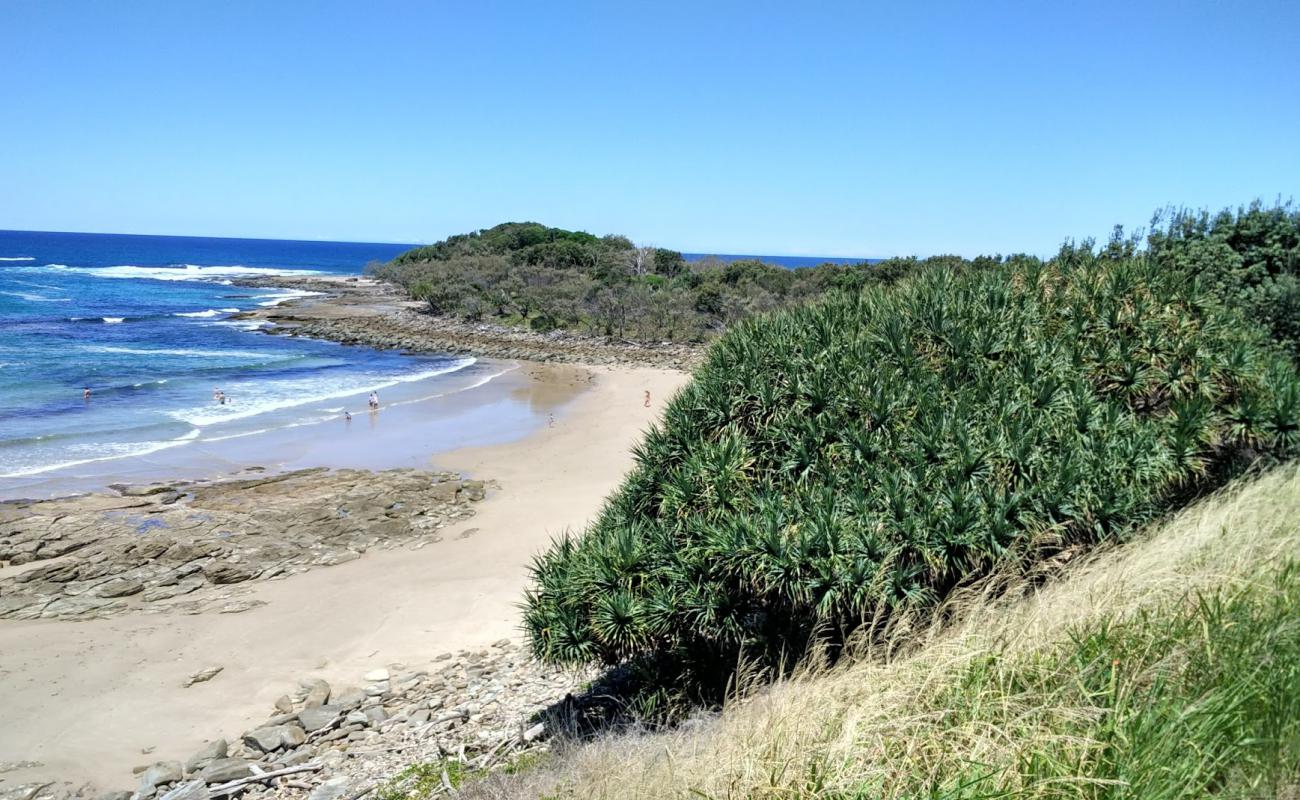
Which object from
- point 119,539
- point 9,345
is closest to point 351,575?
point 119,539

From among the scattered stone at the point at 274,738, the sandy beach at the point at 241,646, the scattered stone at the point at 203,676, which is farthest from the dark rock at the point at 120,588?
the scattered stone at the point at 274,738

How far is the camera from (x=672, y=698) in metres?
7.43

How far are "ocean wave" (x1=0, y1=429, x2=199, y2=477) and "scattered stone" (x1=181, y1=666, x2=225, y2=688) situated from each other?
1291cm

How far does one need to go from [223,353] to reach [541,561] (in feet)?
132

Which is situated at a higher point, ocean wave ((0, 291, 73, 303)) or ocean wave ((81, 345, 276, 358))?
ocean wave ((0, 291, 73, 303))

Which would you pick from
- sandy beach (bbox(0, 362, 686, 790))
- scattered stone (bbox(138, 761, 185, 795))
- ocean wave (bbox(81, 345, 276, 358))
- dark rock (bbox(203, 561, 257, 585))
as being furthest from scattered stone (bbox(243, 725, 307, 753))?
ocean wave (bbox(81, 345, 276, 358))

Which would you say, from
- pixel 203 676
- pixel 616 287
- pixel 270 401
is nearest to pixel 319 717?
pixel 203 676

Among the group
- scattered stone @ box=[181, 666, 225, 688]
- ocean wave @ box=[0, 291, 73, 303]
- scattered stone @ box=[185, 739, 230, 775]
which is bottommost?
scattered stone @ box=[181, 666, 225, 688]

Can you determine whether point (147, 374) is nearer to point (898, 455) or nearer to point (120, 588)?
point (120, 588)

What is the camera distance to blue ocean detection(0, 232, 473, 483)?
24.6m

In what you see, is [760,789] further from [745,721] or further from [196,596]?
[196,596]

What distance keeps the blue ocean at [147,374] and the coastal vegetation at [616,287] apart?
12397 millimetres

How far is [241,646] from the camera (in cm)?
1223

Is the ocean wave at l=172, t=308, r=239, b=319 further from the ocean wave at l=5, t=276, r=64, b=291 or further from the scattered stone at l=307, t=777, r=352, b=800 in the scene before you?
the scattered stone at l=307, t=777, r=352, b=800
